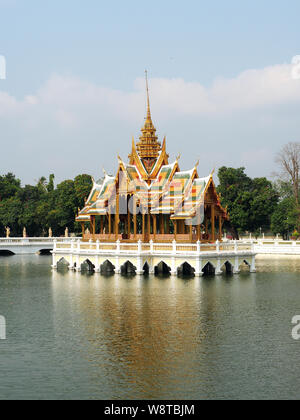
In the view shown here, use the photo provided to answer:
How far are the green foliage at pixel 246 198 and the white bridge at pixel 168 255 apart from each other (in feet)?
118

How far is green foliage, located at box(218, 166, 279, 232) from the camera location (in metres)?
76.9

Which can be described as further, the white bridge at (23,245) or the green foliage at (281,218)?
the green foliage at (281,218)

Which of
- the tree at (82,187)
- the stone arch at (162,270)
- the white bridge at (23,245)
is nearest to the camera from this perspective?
the stone arch at (162,270)

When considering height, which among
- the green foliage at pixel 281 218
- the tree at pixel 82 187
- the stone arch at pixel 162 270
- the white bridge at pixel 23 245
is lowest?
the stone arch at pixel 162 270

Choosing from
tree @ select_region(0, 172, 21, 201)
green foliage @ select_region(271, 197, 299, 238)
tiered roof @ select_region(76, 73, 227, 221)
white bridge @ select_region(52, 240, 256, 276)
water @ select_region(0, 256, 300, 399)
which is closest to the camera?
water @ select_region(0, 256, 300, 399)

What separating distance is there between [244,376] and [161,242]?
83.3 ft

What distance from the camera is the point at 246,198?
76688mm

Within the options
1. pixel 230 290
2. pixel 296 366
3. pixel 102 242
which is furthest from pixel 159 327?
pixel 102 242

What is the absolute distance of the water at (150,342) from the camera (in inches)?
561

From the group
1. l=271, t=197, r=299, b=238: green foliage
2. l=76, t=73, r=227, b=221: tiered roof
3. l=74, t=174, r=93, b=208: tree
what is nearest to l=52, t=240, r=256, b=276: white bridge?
l=76, t=73, r=227, b=221: tiered roof

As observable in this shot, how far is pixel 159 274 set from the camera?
39.2 meters

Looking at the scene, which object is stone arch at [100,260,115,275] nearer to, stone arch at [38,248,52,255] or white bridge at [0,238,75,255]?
white bridge at [0,238,75,255]

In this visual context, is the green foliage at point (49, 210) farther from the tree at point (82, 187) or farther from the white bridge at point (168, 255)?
the white bridge at point (168, 255)

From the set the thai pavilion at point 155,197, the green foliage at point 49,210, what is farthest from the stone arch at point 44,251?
the thai pavilion at point 155,197
